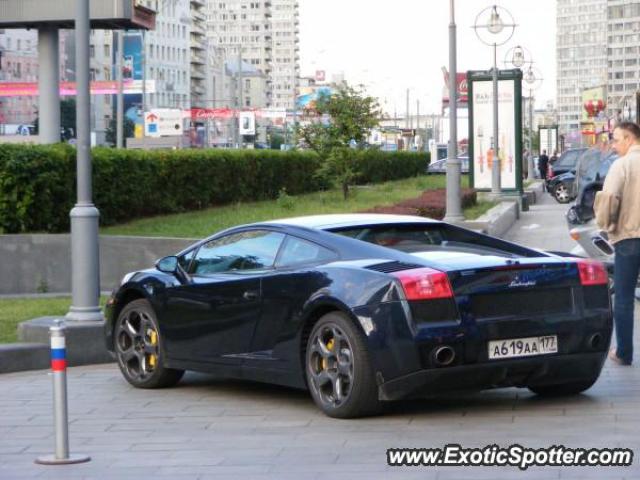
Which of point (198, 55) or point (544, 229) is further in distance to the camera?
point (198, 55)

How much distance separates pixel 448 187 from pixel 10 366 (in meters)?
14.3

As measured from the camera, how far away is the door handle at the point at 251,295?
9695 millimetres

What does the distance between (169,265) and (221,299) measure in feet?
2.60

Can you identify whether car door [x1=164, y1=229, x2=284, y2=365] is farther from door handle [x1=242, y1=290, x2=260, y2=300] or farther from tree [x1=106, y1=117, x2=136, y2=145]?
tree [x1=106, y1=117, x2=136, y2=145]

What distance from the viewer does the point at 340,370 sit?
29.3ft

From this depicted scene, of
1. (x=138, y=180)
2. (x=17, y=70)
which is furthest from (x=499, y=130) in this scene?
(x=17, y=70)

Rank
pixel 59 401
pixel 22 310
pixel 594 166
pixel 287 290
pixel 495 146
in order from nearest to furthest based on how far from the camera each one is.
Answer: pixel 59 401, pixel 287 290, pixel 22 310, pixel 594 166, pixel 495 146

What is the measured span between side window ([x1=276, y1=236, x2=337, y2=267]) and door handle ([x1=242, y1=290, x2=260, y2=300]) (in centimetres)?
24

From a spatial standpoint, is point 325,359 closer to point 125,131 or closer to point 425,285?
point 425,285

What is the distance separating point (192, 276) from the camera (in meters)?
10.5

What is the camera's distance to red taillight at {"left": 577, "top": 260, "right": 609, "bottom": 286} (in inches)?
364

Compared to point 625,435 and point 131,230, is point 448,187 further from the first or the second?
point 625,435

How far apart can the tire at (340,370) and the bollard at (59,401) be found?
5.75ft

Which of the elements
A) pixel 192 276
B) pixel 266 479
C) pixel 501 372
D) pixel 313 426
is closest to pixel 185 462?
pixel 266 479
